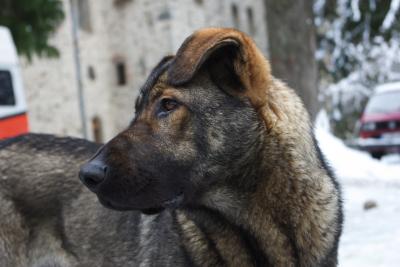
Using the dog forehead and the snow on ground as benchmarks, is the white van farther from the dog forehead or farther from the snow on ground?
the dog forehead

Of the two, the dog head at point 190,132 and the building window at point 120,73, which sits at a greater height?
the dog head at point 190,132

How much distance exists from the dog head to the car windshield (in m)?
13.2

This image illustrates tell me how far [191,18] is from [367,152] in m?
15.5

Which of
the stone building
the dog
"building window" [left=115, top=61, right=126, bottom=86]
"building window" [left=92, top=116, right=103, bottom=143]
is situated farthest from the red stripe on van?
"building window" [left=115, top=61, right=126, bottom=86]

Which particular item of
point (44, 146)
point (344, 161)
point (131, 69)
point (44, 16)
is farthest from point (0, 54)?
point (131, 69)

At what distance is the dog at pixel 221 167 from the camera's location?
10.2 ft

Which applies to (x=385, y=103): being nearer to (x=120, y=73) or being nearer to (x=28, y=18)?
(x=28, y=18)

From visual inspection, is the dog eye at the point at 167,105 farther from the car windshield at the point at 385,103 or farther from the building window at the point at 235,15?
the building window at the point at 235,15

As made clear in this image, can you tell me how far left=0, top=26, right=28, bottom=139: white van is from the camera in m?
9.97

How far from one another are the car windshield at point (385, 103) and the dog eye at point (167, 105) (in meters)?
13.4

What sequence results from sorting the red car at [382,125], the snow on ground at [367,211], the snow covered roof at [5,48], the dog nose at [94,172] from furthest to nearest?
the red car at [382,125], the snow covered roof at [5,48], the snow on ground at [367,211], the dog nose at [94,172]

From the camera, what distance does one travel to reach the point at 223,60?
3275 mm

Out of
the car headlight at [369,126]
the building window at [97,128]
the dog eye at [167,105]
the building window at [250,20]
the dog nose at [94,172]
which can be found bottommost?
the building window at [97,128]

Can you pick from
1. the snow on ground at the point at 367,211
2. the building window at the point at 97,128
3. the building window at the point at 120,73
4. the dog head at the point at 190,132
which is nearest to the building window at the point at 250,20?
the building window at the point at 120,73
